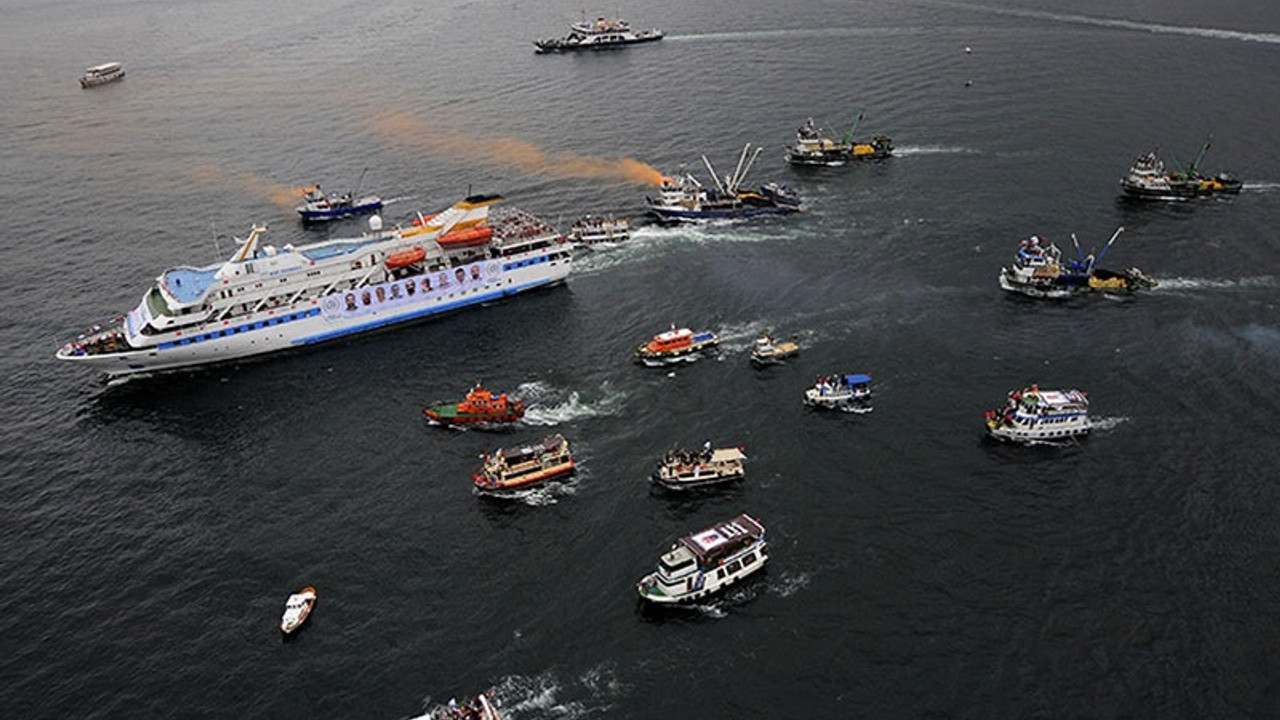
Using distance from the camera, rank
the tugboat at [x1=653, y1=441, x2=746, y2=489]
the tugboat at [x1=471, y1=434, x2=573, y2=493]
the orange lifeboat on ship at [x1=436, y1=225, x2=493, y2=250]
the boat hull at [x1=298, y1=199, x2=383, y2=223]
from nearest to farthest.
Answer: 1. the tugboat at [x1=653, y1=441, x2=746, y2=489]
2. the tugboat at [x1=471, y1=434, x2=573, y2=493]
3. the orange lifeboat on ship at [x1=436, y1=225, x2=493, y2=250]
4. the boat hull at [x1=298, y1=199, x2=383, y2=223]

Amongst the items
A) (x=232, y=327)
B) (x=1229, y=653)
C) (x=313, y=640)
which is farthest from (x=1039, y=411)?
(x=232, y=327)

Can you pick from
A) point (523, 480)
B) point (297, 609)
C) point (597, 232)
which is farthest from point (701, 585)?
point (597, 232)

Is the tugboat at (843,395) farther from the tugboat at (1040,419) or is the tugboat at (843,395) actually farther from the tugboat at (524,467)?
the tugboat at (524,467)

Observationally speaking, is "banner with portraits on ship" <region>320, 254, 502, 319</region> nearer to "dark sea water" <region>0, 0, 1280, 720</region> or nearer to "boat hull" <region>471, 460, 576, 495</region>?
"dark sea water" <region>0, 0, 1280, 720</region>

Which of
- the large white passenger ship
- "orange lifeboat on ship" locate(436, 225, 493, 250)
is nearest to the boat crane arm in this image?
the large white passenger ship

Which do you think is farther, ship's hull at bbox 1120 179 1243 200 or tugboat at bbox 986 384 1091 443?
ship's hull at bbox 1120 179 1243 200

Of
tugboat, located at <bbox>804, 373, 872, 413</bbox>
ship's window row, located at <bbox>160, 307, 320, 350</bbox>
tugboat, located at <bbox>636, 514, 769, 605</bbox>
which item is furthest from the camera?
ship's window row, located at <bbox>160, 307, 320, 350</bbox>
